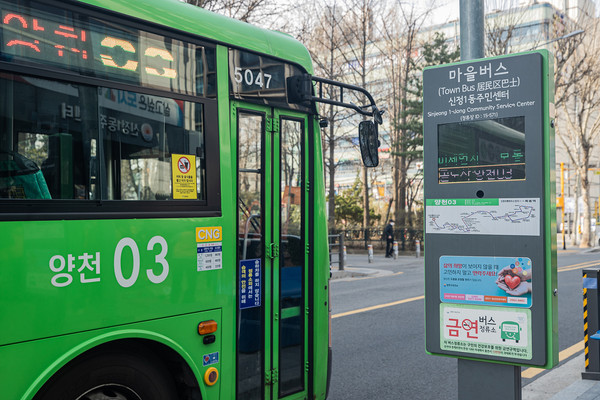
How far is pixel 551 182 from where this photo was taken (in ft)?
12.5

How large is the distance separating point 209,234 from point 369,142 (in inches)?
67.0

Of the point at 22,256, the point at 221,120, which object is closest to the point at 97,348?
the point at 22,256

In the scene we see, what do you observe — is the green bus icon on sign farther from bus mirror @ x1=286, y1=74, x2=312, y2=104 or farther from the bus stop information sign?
bus mirror @ x1=286, y1=74, x2=312, y2=104

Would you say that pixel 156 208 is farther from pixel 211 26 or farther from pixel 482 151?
pixel 482 151

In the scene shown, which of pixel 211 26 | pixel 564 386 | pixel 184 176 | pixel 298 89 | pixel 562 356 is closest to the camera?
pixel 184 176

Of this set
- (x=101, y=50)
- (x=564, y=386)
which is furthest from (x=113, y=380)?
(x=564, y=386)

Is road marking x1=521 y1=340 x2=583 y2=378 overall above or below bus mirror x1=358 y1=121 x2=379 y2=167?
below

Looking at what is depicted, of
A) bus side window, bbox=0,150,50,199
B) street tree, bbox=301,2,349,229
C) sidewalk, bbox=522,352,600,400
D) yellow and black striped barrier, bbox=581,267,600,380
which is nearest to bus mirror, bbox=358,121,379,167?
bus side window, bbox=0,150,50,199

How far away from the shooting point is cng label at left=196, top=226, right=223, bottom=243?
3725mm

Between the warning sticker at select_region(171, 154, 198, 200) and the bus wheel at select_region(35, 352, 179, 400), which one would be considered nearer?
the bus wheel at select_region(35, 352, 179, 400)

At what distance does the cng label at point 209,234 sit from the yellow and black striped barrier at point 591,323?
4176mm

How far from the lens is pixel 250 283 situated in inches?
161

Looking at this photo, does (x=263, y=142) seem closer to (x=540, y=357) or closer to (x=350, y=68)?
(x=540, y=357)

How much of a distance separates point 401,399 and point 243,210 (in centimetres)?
272
